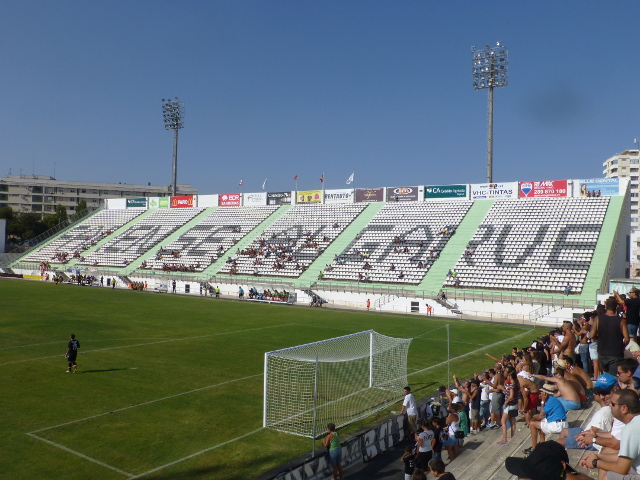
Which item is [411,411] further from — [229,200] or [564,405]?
[229,200]

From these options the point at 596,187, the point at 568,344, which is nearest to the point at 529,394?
the point at 568,344

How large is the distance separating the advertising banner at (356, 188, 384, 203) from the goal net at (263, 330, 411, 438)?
4118cm

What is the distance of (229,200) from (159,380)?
53530 millimetres

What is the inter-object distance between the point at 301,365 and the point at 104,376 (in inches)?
278

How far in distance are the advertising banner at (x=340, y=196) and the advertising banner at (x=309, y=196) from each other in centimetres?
120

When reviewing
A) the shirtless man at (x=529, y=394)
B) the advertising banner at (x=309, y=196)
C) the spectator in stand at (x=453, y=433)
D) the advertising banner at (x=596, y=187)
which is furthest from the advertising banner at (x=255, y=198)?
the shirtless man at (x=529, y=394)

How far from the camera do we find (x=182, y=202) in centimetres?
7381

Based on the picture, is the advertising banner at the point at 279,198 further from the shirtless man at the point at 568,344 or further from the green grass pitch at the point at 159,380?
the shirtless man at the point at 568,344

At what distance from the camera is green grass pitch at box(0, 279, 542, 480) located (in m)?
11.6

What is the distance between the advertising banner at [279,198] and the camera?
66.3 m

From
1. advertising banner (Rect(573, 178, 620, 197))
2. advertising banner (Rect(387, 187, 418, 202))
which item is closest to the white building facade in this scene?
advertising banner (Rect(387, 187, 418, 202))

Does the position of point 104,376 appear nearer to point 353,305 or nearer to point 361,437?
point 361,437

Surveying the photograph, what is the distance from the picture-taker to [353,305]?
43750 mm

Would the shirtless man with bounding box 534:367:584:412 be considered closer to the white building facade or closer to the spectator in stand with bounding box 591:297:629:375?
the spectator in stand with bounding box 591:297:629:375
